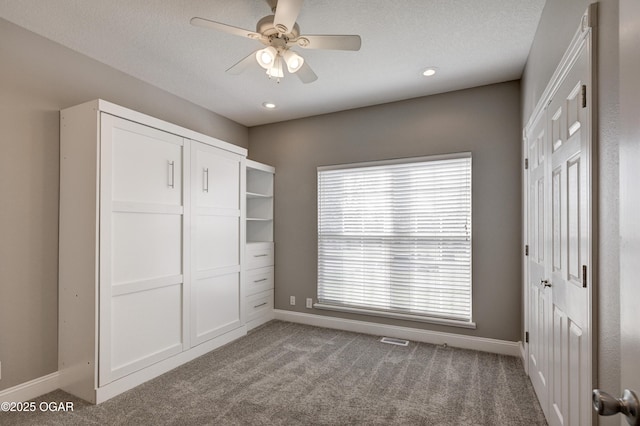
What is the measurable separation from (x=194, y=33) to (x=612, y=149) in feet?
Result: 8.60

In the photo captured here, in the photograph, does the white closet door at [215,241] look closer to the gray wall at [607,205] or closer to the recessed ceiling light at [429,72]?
the recessed ceiling light at [429,72]

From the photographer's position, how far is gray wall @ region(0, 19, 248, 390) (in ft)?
7.56

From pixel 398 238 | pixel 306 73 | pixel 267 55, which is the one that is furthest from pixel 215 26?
pixel 398 238

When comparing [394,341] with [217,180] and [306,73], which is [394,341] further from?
[306,73]

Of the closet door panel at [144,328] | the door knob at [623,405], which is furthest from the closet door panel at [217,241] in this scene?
the door knob at [623,405]

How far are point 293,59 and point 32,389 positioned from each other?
9.91 ft

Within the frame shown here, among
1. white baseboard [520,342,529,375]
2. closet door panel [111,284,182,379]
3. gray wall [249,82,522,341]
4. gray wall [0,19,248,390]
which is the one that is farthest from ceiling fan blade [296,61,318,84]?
white baseboard [520,342,529,375]

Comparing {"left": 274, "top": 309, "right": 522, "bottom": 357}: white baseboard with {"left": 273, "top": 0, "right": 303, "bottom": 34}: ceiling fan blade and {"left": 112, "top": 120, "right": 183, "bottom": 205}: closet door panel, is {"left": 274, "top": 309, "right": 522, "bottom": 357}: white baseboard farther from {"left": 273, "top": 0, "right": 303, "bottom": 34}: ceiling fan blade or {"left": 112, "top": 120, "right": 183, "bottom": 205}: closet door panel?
{"left": 273, "top": 0, "right": 303, "bottom": 34}: ceiling fan blade

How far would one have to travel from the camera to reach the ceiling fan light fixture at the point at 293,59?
2.17m

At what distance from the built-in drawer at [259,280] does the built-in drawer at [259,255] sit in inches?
2.6

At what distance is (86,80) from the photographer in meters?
2.79

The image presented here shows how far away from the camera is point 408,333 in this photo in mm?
3621

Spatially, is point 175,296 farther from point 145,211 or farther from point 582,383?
point 582,383

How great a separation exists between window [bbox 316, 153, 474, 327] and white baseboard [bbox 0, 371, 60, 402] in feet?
8.65
